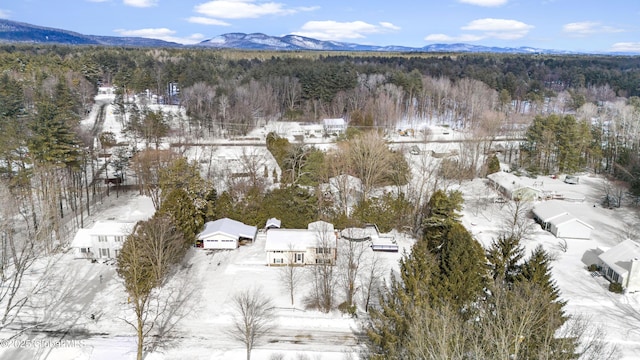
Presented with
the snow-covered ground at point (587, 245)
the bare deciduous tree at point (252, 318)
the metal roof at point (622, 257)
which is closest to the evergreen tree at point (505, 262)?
the snow-covered ground at point (587, 245)

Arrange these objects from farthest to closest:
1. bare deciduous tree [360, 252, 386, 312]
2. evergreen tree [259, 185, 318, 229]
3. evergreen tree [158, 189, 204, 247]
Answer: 1. evergreen tree [259, 185, 318, 229]
2. evergreen tree [158, 189, 204, 247]
3. bare deciduous tree [360, 252, 386, 312]

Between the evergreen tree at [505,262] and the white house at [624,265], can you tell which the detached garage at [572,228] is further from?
the evergreen tree at [505,262]

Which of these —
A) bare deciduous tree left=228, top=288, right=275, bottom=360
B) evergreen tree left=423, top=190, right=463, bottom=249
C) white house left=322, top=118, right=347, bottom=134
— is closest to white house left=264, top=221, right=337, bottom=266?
bare deciduous tree left=228, top=288, right=275, bottom=360

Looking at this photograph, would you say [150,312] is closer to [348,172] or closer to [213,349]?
[213,349]

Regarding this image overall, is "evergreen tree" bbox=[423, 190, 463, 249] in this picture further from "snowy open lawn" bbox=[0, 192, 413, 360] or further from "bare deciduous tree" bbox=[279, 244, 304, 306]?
"bare deciduous tree" bbox=[279, 244, 304, 306]

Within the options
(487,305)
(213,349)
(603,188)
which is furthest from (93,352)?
(603,188)
